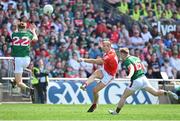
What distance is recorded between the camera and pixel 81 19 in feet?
116

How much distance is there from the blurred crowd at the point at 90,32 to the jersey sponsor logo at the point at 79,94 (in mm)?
1001

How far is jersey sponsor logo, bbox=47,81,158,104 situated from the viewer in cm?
3145

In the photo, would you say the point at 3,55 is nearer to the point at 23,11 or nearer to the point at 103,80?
the point at 23,11

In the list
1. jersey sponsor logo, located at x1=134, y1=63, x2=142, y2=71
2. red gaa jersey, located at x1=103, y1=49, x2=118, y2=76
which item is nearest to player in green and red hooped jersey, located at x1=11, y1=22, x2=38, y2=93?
red gaa jersey, located at x1=103, y1=49, x2=118, y2=76

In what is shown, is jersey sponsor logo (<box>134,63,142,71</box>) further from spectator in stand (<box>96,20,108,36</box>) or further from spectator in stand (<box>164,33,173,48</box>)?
spectator in stand (<box>164,33,173,48</box>)

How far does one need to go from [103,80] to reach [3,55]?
8729 millimetres

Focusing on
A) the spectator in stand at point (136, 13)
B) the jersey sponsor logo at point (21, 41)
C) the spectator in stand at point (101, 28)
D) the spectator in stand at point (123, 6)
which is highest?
the spectator in stand at point (123, 6)

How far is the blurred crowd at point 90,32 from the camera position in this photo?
107 ft

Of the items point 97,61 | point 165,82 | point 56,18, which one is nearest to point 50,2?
point 56,18

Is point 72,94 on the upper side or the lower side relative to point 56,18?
lower

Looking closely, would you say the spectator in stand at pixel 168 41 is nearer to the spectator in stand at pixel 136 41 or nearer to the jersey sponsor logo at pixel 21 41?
the spectator in stand at pixel 136 41

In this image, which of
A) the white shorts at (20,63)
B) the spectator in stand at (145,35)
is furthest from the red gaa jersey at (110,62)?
the spectator in stand at (145,35)

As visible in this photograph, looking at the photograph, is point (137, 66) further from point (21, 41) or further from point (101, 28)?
point (101, 28)

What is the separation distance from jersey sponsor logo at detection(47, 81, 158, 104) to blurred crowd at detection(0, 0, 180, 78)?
1001 millimetres
